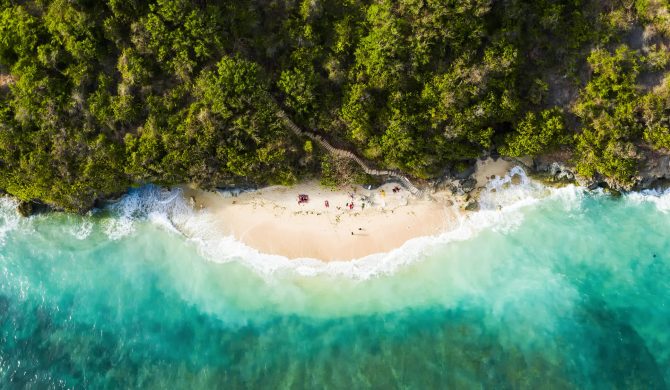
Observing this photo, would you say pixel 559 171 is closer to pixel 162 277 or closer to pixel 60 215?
pixel 162 277

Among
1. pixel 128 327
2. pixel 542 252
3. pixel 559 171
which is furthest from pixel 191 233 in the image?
pixel 559 171

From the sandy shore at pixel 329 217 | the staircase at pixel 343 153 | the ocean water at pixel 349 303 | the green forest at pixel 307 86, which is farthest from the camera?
the sandy shore at pixel 329 217

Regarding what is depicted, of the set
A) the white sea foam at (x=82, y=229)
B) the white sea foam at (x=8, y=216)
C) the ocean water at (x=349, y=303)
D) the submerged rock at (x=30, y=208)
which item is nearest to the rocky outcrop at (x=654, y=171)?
the ocean water at (x=349, y=303)

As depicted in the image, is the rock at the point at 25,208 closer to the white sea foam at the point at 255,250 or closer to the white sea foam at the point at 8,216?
the white sea foam at the point at 8,216

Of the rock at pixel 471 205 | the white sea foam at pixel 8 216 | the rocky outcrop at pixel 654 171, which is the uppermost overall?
the rocky outcrop at pixel 654 171

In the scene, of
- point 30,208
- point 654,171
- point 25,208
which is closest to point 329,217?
point 30,208

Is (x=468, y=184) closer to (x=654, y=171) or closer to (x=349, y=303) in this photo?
(x=349, y=303)
